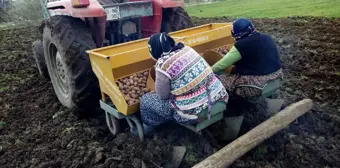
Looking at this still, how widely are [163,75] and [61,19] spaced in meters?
1.83

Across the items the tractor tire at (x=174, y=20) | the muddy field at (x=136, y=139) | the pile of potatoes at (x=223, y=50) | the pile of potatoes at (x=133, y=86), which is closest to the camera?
the muddy field at (x=136, y=139)

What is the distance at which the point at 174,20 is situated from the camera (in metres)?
5.04

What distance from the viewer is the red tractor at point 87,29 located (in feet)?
12.8

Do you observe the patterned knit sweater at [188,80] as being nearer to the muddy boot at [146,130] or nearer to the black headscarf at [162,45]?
the black headscarf at [162,45]

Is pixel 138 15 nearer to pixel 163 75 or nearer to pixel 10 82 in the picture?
pixel 163 75

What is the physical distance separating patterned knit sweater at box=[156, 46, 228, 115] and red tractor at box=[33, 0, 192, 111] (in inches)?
48.5

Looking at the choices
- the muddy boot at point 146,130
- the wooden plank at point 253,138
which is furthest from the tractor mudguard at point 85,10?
the wooden plank at point 253,138

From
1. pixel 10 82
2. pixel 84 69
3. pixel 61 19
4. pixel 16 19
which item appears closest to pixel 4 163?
pixel 84 69

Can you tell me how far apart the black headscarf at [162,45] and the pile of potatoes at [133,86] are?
0.51 meters

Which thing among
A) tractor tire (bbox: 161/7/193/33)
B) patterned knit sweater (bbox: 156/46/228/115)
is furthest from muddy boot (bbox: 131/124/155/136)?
tractor tire (bbox: 161/7/193/33)

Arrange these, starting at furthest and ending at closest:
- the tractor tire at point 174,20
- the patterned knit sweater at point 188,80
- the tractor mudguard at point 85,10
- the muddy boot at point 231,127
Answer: the tractor tire at point 174,20 → the tractor mudguard at point 85,10 → the muddy boot at point 231,127 → the patterned knit sweater at point 188,80

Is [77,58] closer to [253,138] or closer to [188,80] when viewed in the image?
[188,80]

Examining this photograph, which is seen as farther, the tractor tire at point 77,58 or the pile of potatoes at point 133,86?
the tractor tire at point 77,58

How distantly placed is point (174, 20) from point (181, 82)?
2.18 metres
